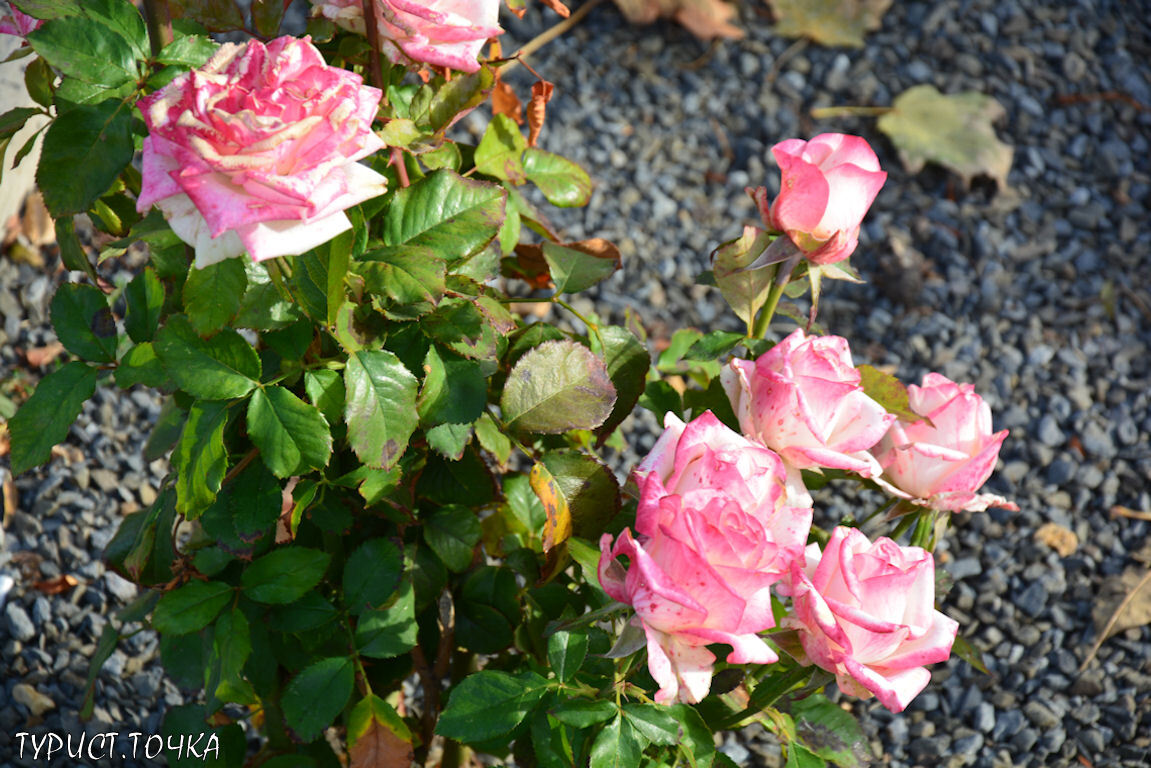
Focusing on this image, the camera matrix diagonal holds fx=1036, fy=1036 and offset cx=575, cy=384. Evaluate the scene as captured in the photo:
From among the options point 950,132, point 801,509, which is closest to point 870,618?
point 801,509

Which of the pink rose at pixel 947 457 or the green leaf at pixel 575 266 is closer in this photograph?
the pink rose at pixel 947 457

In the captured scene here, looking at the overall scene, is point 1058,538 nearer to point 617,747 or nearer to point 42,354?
point 617,747

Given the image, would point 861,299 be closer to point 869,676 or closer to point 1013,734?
point 1013,734

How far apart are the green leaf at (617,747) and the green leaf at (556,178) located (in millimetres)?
546

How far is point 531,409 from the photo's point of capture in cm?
94

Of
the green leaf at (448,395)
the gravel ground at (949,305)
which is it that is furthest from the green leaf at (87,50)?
the gravel ground at (949,305)

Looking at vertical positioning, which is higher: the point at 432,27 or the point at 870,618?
the point at 432,27

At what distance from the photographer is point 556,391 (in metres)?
0.95

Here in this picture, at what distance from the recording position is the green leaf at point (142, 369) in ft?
2.99

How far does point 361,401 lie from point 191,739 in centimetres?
60

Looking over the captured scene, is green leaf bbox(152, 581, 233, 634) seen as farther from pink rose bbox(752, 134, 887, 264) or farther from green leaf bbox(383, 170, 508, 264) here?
pink rose bbox(752, 134, 887, 264)

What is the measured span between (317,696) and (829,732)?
526 mm

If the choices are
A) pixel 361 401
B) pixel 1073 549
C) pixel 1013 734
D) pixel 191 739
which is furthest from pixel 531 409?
pixel 1073 549

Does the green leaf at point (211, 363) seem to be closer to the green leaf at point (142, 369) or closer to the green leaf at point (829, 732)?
the green leaf at point (142, 369)
